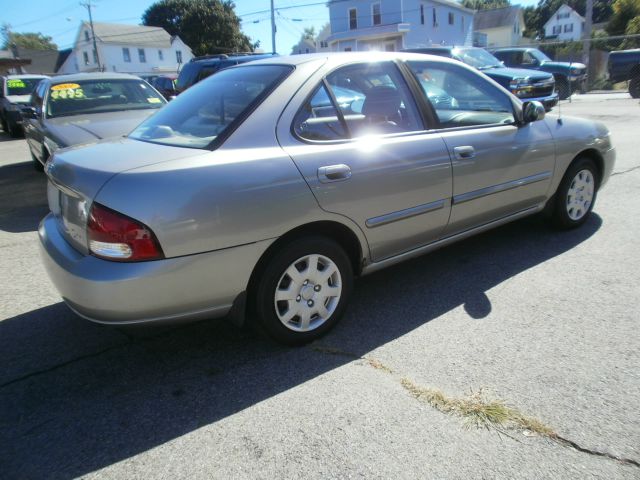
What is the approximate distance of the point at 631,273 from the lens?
3.72 meters

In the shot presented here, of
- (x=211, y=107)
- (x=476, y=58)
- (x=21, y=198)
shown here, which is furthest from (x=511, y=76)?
(x=211, y=107)

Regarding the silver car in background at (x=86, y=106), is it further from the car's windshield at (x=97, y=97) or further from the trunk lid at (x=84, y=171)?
the trunk lid at (x=84, y=171)

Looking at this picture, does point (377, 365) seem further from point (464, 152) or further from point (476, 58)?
point (476, 58)

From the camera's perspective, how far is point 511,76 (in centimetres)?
1283

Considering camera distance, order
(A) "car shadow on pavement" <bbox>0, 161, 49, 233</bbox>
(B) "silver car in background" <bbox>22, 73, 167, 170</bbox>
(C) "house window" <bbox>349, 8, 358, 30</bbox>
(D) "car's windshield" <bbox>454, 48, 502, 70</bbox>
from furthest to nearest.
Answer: (C) "house window" <bbox>349, 8, 358, 30</bbox> < (D) "car's windshield" <bbox>454, 48, 502, 70</bbox> < (B) "silver car in background" <bbox>22, 73, 167, 170</bbox> < (A) "car shadow on pavement" <bbox>0, 161, 49, 233</bbox>

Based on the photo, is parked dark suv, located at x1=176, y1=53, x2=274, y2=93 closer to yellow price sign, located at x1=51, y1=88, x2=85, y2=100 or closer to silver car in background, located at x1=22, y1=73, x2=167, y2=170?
silver car in background, located at x1=22, y1=73, x2=167, y2=170

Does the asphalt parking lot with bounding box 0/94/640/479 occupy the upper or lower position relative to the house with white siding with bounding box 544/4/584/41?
lower

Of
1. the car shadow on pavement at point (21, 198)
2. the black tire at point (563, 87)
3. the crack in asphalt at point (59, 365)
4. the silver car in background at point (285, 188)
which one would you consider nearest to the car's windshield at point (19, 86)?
the car shadow on pavement at point (21, 198)

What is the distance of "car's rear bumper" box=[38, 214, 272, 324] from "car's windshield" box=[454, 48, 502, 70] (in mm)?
12003

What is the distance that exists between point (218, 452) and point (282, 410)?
A: 0.38 meters

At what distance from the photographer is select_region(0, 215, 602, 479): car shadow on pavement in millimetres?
2264

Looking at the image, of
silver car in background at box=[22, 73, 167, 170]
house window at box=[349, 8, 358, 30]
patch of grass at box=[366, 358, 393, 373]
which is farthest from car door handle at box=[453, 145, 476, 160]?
house window at box=[349, 8, 358, 30]

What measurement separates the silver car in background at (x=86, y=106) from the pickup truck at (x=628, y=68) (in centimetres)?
1719

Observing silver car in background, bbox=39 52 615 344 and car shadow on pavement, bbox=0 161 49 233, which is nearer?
silver car in background, bbox=39 52 615 344
